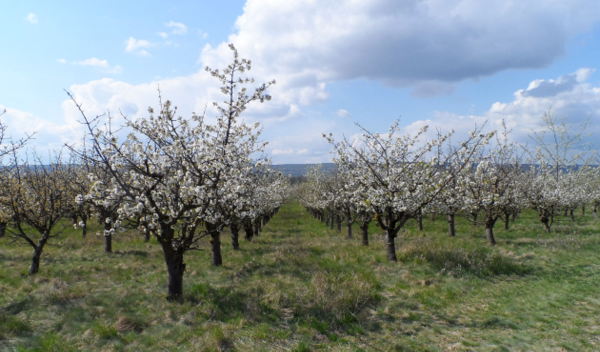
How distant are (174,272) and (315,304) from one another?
4.68 meters

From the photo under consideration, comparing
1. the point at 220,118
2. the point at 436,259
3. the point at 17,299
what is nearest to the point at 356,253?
the point at 436,259

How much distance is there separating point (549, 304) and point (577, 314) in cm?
79

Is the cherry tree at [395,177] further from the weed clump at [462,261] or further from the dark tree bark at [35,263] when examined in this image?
the dark tree bark at [35,263]

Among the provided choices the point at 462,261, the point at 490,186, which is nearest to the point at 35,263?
the point at 462,261

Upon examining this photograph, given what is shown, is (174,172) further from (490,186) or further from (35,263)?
(490,186)

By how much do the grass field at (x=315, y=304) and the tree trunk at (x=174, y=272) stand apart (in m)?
0.38

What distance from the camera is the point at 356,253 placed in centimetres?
1653

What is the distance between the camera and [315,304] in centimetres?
965

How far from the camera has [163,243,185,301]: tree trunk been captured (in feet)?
33.3

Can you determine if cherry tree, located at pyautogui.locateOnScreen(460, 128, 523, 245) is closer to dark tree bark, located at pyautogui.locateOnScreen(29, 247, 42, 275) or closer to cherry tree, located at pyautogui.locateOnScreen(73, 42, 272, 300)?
cherry tree, located at pyautogui.locateOnScreen(73, 42, 272, 300)

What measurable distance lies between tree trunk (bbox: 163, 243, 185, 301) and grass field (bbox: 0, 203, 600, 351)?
38cm

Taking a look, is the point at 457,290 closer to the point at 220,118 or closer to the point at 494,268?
the point at 494,268

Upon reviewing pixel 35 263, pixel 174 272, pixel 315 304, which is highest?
pixel 174 272

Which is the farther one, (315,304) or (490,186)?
(490,186)
